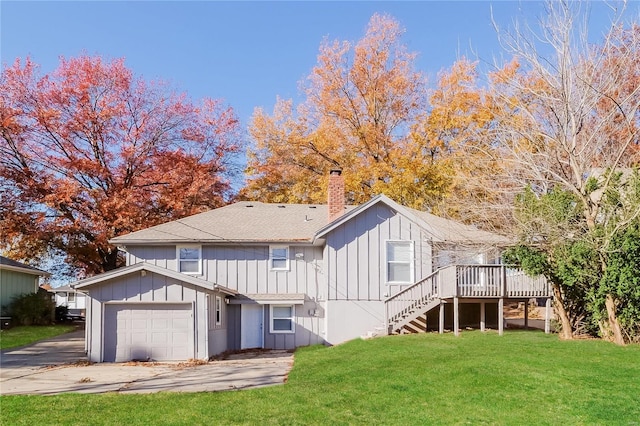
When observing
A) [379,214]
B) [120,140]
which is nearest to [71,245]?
[120,140]

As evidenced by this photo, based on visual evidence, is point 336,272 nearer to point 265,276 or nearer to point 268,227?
point 265,276

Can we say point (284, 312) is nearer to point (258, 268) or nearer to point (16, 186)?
point (258, 268)

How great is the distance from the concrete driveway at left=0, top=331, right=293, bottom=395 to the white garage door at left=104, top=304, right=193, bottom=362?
0.70m

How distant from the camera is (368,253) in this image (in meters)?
21.3

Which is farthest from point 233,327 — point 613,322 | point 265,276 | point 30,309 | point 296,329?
point 30,309

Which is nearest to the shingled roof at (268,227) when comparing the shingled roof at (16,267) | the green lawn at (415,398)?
the green lawn at (415,398)

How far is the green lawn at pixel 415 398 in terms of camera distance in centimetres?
966

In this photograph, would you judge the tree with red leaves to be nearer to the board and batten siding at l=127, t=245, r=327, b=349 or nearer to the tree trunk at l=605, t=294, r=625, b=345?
the board and batten siding at l=127, t=245, r=327, b=349

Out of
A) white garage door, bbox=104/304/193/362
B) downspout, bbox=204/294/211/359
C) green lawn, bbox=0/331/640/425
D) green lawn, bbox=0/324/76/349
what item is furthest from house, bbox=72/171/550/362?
green lawn, bbox=0/324/76/349

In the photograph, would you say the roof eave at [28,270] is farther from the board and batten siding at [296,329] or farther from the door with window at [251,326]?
the door with window at [251,326]

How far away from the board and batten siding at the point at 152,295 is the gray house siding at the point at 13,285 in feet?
43.8

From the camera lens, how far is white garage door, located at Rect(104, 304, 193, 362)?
1803cm

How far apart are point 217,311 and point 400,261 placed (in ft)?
22.6

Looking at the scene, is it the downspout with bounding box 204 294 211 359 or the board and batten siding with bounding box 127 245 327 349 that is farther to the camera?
the board and batten siding with bounding box 127 245 327 349
